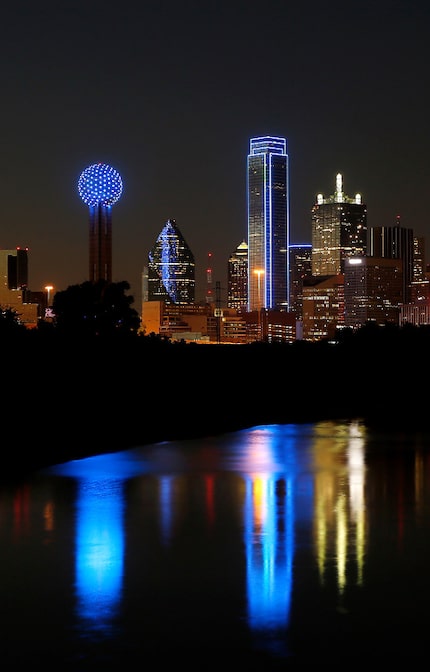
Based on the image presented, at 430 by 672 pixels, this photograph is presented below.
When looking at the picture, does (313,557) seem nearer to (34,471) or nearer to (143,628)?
(143,628)

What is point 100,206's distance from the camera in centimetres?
10381

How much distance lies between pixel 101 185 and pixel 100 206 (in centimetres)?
902

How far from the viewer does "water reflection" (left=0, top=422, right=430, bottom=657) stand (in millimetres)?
8750

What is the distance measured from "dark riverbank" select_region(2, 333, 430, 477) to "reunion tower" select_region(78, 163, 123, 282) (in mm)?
37385

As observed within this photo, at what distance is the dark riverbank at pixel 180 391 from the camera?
2578 centimetres

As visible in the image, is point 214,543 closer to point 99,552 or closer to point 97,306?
point 99,552

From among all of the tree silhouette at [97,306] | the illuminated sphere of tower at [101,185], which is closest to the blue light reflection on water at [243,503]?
the tree silhouette at [97,306]

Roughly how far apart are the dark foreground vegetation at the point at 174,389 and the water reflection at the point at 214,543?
3.20 m

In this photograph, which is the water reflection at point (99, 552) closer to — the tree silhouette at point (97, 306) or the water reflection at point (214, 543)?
the water reflection at point (214, 543)

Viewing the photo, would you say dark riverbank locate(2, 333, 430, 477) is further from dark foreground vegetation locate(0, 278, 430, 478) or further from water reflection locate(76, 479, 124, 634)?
water reflection locate(76, 479, 124, 634)

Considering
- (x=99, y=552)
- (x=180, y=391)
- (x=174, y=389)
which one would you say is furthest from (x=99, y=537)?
(x=174, y=389)

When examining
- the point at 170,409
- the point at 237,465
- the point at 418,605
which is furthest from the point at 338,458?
the point at 170,409

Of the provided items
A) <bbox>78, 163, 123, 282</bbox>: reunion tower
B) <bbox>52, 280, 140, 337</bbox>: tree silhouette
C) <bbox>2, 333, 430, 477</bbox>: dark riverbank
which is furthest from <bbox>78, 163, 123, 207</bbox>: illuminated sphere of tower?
<bbox>2, 333, 430, 477</bbox>: dark riverbank

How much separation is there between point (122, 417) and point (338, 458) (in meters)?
11.4
